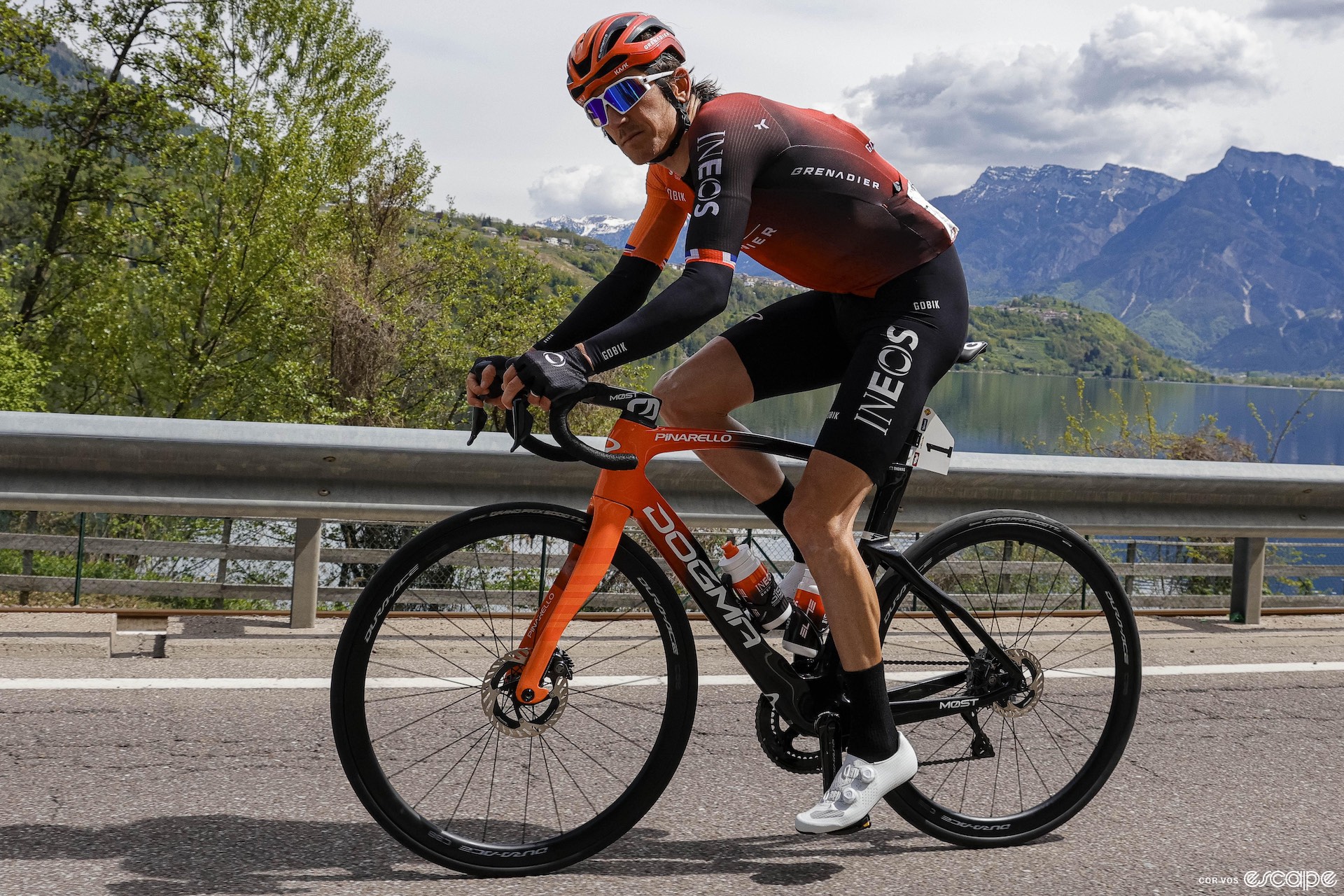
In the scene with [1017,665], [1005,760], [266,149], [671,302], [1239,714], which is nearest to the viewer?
[671,302]

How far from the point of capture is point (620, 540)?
8.43 feet

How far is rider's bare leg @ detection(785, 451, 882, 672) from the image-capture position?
2553mm

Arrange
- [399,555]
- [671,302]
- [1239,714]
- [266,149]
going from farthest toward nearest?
[266,149] < [1239,714] < [399,555] < [671,302]

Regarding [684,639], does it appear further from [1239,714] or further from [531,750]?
[1239,714]

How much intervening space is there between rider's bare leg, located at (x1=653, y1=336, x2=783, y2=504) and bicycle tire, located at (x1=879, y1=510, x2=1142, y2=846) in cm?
42

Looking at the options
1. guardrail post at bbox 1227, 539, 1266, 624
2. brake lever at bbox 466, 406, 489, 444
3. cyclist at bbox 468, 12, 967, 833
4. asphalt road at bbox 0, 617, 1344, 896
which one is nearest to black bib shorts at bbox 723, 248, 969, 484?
cyclist at bbox 468, 12, 967, 833

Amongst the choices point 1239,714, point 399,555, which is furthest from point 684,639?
point 1239,714

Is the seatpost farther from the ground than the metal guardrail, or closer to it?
farther from the ground

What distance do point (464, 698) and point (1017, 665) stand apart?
163 centimetres

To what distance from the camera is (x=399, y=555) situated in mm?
2396

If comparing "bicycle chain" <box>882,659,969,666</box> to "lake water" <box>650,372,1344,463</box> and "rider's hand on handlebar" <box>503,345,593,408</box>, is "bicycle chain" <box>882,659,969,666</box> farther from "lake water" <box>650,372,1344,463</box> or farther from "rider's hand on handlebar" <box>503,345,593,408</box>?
"lake water" <box>650,372,1344,463</box>

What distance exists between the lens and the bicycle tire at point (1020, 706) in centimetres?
279

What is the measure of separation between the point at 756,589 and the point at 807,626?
162 millimetres

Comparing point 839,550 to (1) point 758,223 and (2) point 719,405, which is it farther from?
(1) point 758,223
